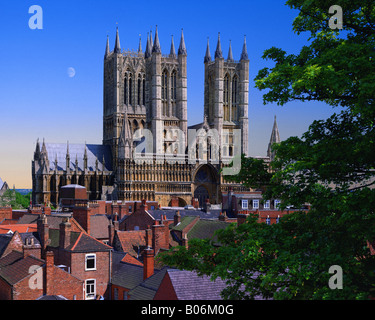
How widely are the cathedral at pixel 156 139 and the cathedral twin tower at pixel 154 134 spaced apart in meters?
0.19

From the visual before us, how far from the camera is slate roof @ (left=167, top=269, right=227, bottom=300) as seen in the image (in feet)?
64.5

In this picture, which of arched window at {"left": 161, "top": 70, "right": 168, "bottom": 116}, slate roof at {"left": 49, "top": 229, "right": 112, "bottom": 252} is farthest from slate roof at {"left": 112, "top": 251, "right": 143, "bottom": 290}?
arched window at {"left": 161, "top": 70, "right": 168, "bottom": 116}

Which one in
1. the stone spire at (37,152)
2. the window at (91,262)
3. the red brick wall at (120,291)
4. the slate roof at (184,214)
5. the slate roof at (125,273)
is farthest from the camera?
the stone spire at (37,152)

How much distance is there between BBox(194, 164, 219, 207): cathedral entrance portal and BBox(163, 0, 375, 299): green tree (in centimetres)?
8847

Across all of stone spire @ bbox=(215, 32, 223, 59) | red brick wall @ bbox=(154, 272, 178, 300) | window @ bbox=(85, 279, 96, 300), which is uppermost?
stone spire @ bbox=(215, 32, 223, 59)

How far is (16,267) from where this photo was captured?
27062 mm

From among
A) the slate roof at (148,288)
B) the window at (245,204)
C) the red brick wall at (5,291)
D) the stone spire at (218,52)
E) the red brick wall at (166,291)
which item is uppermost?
the stone spire at (218,52)

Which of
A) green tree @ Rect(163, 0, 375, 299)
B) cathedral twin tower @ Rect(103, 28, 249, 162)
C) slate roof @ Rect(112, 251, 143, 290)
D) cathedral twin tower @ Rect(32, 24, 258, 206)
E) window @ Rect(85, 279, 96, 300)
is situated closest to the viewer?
green tree @ Rect(163, 0, 375, 299)

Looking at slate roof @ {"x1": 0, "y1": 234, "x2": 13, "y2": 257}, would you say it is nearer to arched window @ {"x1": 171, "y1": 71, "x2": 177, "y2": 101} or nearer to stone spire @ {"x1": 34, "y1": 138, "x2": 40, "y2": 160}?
stone spire @ {"x1": 34, "y1": 138, "x2": 40, "y2": 160}

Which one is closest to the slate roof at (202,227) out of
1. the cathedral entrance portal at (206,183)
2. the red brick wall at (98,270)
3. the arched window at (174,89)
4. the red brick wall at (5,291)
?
the red brick wall at (98,270)

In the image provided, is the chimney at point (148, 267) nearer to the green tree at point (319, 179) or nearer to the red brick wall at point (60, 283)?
the red brick wall at point (60, 283)

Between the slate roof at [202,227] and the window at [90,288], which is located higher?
the slate roof at [202,227]

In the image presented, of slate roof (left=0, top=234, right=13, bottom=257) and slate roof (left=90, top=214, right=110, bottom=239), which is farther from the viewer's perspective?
slate roof (left=90, top=214, right=110, bottom=239)

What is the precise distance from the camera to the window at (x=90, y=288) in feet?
95.7
